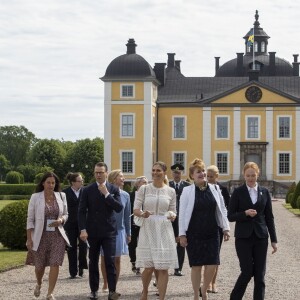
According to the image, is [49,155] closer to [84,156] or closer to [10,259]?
[84,156]

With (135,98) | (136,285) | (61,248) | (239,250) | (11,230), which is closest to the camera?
(239,250)

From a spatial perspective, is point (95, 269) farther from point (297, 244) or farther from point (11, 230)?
point (297, 244)

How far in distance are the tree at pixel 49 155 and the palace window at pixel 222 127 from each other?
24377 mm

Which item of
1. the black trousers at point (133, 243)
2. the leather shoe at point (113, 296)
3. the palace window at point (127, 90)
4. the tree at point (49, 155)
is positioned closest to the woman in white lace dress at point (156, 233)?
the leather shoe at point (113, 296)

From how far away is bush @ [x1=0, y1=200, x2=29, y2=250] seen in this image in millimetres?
14133

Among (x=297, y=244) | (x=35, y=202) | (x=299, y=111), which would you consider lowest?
(x=297, y=244)

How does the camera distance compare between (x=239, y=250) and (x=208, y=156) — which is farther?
(x=208, y=156)

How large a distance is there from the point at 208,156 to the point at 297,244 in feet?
117

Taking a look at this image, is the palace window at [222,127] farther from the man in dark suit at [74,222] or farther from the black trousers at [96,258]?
the black trousers at [96,258]

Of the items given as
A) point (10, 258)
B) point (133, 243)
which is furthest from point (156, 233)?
point (10, 258)

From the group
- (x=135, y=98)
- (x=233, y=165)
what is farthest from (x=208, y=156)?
(x=135, y=98)

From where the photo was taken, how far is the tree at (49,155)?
75.1 metres

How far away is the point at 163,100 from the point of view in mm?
52062

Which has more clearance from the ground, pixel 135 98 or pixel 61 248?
pixel 135 98
